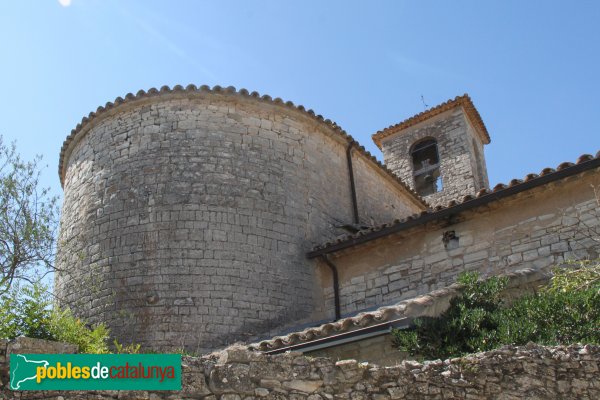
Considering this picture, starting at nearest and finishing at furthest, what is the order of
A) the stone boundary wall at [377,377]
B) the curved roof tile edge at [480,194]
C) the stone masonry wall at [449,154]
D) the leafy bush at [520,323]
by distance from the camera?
the stone boundary wall at [377,377]
the leafy bush at [520,323]
the curved roof tile edge at [480,194]
the stone masonry wall at [449,154]

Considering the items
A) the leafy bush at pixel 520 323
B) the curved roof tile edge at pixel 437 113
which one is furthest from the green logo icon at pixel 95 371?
the curved roof tile edge at pixel 437 113

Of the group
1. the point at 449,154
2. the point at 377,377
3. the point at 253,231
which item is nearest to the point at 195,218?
the point at 253,231

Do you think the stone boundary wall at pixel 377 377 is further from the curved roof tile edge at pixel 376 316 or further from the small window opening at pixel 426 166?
the small window opening at pixel 426 166

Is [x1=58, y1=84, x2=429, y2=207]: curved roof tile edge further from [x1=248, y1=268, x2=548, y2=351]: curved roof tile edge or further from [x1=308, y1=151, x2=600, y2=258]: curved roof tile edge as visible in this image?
[x1=248, y1=268, x2=548, y2=351]: curved roof tile edge

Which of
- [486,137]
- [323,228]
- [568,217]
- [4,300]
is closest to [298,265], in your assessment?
[323,228]

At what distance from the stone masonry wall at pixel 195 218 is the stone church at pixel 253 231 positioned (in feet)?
0.08

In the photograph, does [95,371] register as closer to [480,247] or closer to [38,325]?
[38,325]

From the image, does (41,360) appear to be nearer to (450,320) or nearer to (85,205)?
(450,320)

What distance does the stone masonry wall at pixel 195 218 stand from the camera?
9750 millimetres

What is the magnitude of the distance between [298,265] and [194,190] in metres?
2.21

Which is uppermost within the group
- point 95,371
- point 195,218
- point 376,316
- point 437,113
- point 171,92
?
point 437,113

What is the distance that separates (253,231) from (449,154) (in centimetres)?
1076

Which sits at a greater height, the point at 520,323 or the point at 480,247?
the point at 480,247

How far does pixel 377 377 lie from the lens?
542cm
